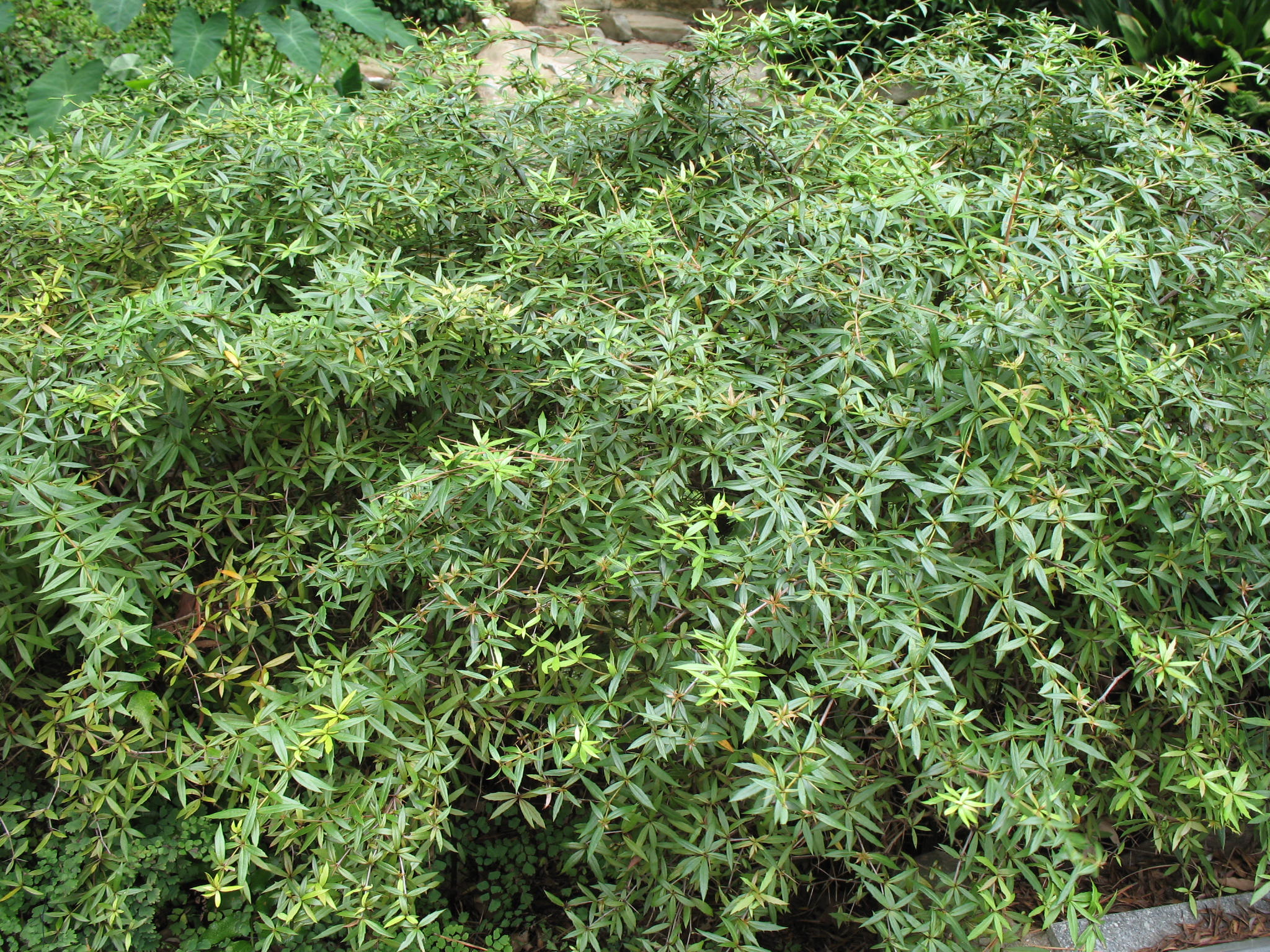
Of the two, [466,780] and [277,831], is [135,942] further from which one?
[466,780]

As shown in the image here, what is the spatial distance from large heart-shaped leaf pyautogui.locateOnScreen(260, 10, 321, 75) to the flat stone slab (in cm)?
447

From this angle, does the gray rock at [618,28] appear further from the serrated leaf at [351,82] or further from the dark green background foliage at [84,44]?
the serrated leaf at [351,82]

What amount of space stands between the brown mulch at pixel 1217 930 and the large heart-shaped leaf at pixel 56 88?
5161 mm

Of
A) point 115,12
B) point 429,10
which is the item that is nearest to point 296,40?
point 115,12

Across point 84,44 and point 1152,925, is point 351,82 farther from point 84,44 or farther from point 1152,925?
point 1152,925

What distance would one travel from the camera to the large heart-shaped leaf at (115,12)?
173 inches

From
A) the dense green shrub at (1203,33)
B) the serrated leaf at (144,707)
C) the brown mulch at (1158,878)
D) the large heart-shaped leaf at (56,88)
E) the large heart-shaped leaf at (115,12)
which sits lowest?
the brown mulch at (1158,878)

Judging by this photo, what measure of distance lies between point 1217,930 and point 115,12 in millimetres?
5240

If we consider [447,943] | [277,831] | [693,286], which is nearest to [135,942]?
[277,831]

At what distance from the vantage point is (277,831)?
1888 millimetres

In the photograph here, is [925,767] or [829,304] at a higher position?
[829,304]

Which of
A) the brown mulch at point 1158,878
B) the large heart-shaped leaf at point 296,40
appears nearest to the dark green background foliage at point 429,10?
the large heart-shaped leaf at point 296,40

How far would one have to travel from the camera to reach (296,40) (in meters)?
4.62

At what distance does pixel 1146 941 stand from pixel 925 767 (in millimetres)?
881
